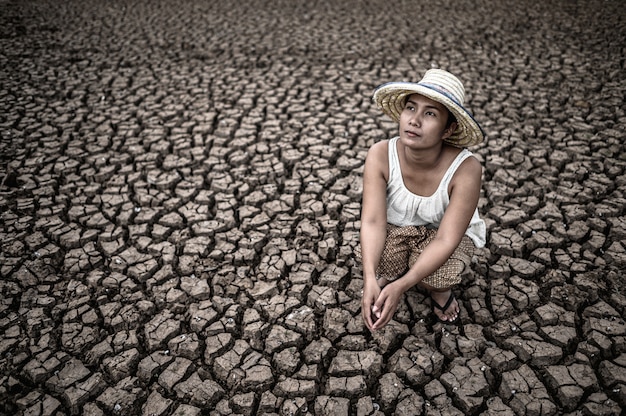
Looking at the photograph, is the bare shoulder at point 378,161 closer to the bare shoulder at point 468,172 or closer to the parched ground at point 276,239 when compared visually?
the bare shoulder at point 468,172

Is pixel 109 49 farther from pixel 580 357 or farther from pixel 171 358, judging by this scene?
pixel 580 357

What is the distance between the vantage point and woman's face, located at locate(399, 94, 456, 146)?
6.13 ft

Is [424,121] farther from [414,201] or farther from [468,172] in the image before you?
[414,201]

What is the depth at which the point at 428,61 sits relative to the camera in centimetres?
544

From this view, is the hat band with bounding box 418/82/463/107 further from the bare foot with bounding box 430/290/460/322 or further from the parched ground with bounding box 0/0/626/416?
the parched ground with bounding box 0/0/626/416

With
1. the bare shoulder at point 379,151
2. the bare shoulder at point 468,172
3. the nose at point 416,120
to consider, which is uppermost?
the nose at point 416,120

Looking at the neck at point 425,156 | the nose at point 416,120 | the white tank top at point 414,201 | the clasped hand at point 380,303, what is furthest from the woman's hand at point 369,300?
the nose at point 416,120

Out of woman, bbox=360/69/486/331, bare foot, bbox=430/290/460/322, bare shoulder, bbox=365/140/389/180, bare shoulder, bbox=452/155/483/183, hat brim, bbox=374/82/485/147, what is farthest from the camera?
bare foot, bbox=430/290/460/322

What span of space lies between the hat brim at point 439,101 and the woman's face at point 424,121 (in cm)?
5

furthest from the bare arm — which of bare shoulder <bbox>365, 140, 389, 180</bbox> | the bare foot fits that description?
the bare foot

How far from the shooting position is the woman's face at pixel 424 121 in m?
1.87

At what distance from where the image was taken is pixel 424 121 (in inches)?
74.0

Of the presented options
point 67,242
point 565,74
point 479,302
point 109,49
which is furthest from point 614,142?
point 109,49

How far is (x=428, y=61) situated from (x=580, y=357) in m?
4.30
